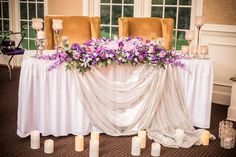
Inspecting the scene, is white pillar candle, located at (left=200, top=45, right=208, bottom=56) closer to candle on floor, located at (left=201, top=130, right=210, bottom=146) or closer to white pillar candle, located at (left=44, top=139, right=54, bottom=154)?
candle on floor, located at (left=201, top=130, right=210, bottom=146)

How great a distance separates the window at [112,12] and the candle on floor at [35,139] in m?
3.18

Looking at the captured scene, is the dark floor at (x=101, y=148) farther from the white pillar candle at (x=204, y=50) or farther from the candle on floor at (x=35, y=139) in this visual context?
the white pillar candle at (x=204, y=50)

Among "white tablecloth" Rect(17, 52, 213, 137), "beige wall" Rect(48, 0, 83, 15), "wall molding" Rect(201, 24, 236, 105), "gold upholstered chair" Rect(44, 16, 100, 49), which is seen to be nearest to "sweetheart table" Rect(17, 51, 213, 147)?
"white tablecloth" Rect(17, 52, 213, 137)

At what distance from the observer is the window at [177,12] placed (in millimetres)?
5250

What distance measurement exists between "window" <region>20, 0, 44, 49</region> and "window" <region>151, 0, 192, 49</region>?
2287 millimetres

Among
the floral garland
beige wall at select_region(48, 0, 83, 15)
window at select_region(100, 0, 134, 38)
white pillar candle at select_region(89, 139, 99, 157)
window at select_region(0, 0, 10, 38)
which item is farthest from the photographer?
window at select_region(0, 0, 10, 38)

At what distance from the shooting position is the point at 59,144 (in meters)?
3.18

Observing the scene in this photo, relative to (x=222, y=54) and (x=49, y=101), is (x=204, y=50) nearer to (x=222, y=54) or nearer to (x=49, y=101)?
(x=222, y=54)

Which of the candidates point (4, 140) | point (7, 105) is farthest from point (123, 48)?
point (7, 105)

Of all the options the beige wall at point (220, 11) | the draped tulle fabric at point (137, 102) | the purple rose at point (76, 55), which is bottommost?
the draped tulle fabric at point (137, 102)

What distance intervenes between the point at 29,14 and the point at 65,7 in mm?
962

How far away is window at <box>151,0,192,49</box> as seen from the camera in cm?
525

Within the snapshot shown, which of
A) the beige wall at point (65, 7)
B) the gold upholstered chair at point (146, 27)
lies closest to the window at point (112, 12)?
the beige wall at point (65, 7)

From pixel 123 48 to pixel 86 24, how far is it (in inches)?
59.7
